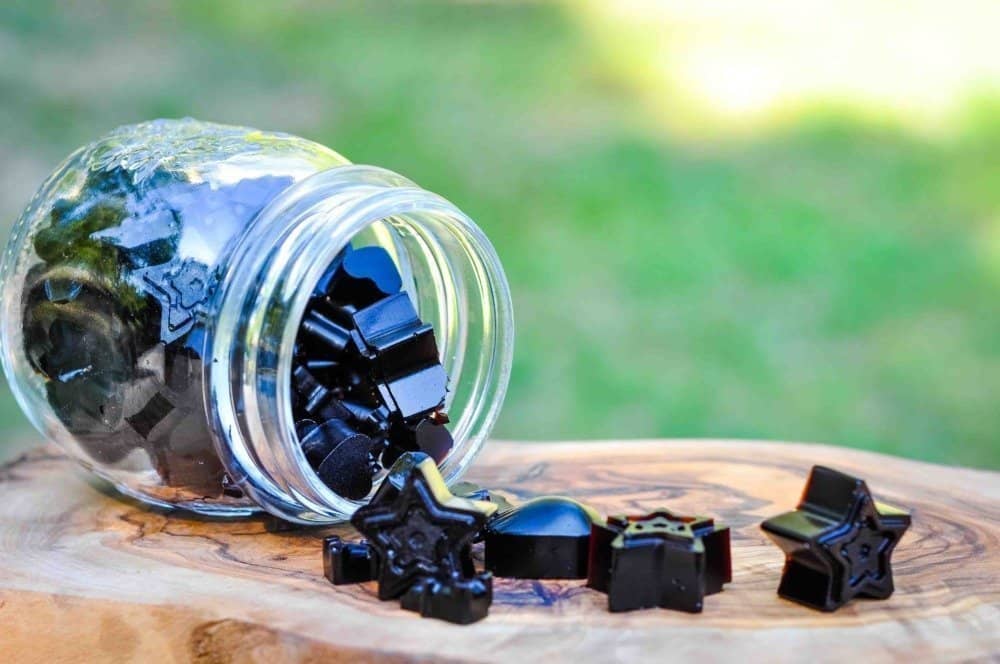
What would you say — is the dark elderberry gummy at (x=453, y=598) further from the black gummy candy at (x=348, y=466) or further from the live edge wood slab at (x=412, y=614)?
the black gummy candy at (x=348, y=466)

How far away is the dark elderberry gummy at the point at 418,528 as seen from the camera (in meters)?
1.70

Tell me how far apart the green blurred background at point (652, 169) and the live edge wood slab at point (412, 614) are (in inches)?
81.6

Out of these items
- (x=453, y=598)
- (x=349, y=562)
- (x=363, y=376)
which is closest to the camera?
(x=453, y=598)

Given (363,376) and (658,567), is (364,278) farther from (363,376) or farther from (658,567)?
(658,567)

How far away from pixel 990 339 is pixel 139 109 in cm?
364

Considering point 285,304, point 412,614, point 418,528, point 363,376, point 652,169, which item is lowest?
point 412,614

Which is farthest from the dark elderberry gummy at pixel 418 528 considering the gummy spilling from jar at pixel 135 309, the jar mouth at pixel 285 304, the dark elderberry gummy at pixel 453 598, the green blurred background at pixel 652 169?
the green blurred background at pixel 652 169

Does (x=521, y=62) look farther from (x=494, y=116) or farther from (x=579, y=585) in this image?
(x=579, y=585)

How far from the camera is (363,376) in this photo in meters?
2.06

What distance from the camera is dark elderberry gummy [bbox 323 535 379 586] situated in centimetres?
180

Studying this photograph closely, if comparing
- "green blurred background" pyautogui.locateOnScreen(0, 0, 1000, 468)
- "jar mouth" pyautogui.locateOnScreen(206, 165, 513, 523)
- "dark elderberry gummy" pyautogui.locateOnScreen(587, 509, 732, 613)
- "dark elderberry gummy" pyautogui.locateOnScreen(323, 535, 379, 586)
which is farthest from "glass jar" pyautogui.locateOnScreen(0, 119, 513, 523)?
"green blurred background" pyautogui.locateOnScreen(0, 0, 1000, 468)

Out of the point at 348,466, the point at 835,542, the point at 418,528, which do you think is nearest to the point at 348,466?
the point at 348,466

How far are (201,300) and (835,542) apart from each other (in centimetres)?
97

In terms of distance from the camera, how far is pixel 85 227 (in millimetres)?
2027
